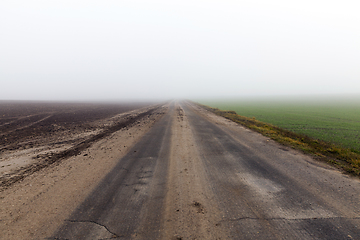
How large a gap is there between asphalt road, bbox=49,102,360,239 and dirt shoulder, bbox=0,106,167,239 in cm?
40

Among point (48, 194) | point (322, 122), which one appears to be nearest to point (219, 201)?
point (48, 194)

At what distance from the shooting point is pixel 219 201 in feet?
14.5

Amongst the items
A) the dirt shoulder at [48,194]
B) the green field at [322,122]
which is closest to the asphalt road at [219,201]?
the dirt shoulder at [48,194]

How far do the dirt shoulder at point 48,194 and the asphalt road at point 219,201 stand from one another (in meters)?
0.40

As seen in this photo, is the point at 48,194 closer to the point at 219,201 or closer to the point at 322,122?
the point at 219,201

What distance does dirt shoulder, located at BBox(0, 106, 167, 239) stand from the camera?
11.6 ft

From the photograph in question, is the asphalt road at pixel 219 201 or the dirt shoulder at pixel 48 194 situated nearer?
the asphalt road at pixel 219 201

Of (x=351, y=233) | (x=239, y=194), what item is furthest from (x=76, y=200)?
(x=351, y=233)

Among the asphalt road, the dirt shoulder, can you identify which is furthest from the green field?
the dirt shoulder

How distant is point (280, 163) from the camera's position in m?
7.13

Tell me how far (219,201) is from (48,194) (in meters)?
5.40

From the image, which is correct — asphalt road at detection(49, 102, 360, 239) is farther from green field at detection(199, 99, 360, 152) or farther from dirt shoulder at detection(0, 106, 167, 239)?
green field at detection(199, 99, 360, 152)

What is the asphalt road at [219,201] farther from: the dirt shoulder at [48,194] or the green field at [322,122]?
the green field at [322,122]

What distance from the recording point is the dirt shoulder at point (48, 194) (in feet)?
11.6
